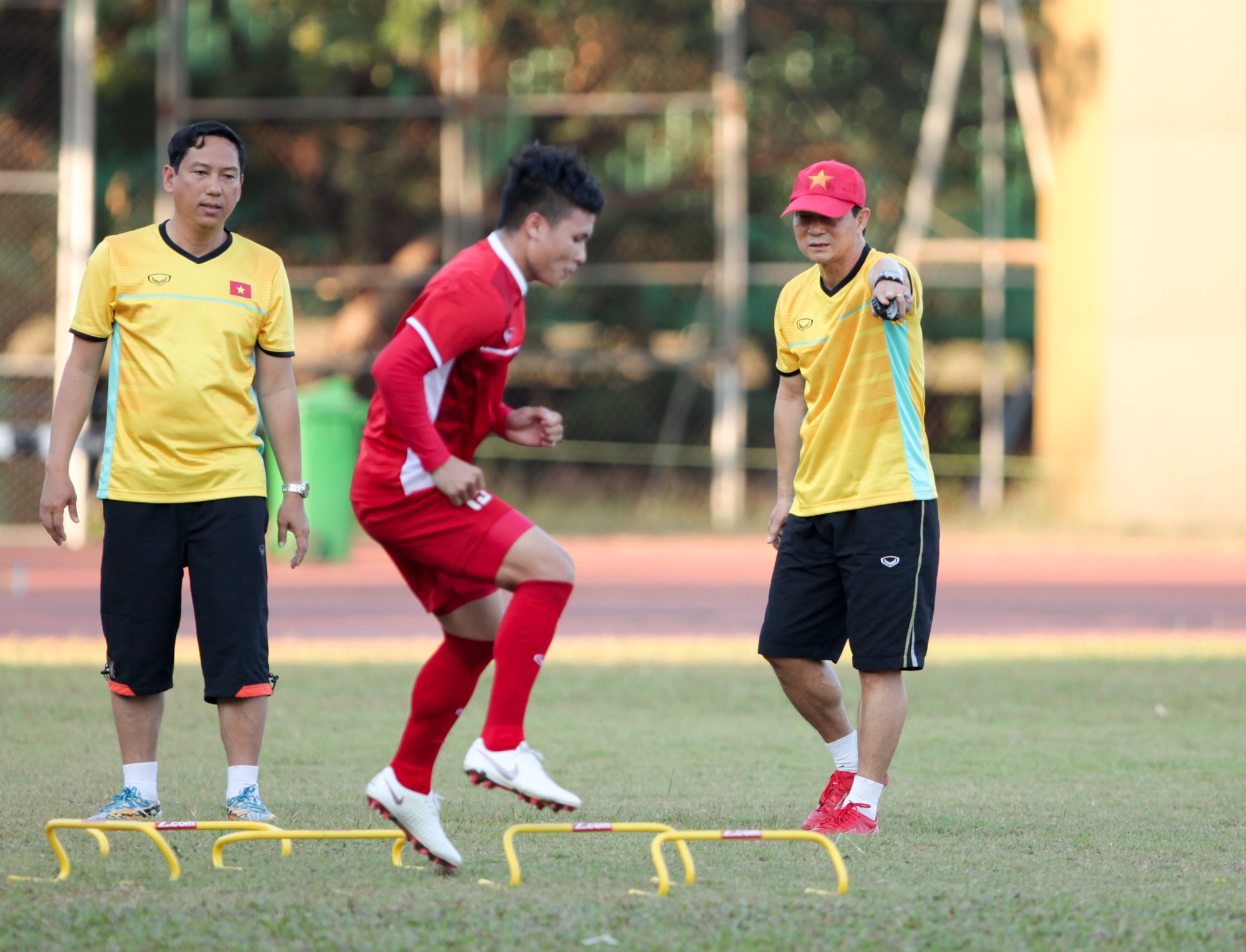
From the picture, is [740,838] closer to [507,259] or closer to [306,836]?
[306,836]

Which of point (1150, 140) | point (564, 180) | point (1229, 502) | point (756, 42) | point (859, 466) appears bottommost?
point (1229, 502)

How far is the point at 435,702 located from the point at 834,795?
1.71 metres

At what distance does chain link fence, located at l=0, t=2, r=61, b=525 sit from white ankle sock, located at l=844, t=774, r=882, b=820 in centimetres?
1446

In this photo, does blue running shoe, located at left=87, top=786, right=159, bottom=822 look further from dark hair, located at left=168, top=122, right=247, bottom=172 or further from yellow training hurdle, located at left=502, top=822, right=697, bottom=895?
dark hair, located at left=168, top=122, right=247, bottom=172

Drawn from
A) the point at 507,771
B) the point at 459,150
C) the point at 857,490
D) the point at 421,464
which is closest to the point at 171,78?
the point at 459,150

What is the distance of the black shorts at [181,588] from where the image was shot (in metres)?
5.88

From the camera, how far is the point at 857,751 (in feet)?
19.8

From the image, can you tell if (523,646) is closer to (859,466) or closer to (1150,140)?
(859,466)

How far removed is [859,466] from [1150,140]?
1613 centimetres

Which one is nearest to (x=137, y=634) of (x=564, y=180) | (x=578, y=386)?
(x=564, y=180)

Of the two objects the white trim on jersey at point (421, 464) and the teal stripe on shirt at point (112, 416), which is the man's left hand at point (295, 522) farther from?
the white trim on jersey at point (421, 464)

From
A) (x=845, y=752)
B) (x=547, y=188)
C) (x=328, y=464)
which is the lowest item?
(x=845, y=752)

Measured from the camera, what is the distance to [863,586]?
5.88 m

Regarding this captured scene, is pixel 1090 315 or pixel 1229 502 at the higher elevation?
pixel 1090 315
